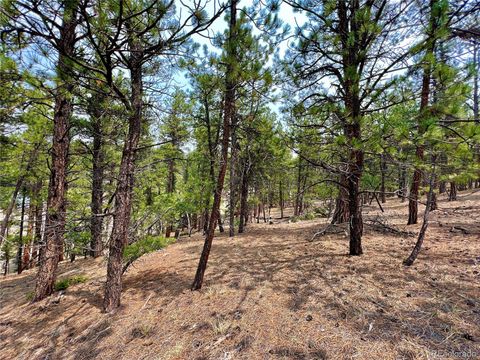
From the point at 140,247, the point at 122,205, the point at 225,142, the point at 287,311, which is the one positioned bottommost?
the point at 287,311

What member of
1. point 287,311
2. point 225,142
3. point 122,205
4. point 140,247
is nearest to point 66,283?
point 140,247

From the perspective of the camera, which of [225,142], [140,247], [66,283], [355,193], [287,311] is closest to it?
[287,311]

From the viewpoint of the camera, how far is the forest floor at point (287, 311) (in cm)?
271

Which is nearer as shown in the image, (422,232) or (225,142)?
(422,232)

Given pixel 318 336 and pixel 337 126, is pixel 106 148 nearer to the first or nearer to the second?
pixel 337 126

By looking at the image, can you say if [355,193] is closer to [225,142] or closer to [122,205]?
[225,142]

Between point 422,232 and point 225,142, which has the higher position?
point 225,142

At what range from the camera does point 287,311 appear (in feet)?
11.3

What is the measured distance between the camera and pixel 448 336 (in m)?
2.54

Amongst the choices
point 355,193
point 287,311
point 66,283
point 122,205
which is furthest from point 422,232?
point 66,283

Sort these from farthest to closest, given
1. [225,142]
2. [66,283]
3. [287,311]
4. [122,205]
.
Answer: [66,283]
[225,142]
[122,205]
[287,311]

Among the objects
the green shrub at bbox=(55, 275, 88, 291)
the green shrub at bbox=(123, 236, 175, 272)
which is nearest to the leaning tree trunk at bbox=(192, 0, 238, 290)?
the green shrub at bbox=(123, 236, 175, 272)

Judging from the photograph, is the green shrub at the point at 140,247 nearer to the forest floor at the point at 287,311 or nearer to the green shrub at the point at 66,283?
the forest floor at the point at 287,311

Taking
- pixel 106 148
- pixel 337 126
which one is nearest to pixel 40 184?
pixel 106 148
